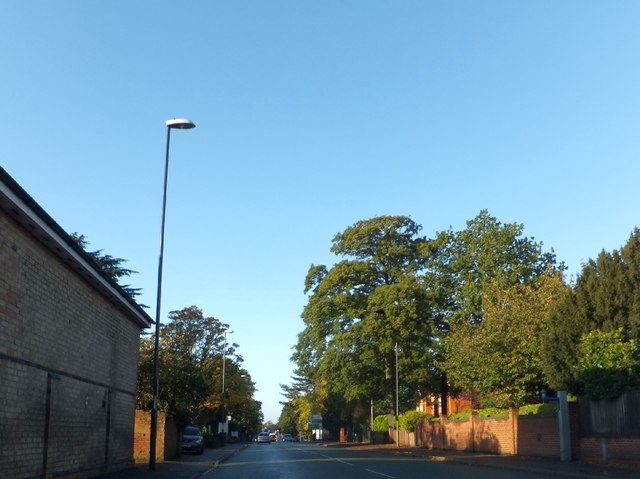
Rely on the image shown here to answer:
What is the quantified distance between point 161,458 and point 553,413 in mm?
18140

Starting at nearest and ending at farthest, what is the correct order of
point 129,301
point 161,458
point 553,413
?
point 129,301 < point 553,413 < point 161,458

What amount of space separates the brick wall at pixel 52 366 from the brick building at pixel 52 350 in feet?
0.07

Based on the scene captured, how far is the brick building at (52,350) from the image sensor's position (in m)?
13.6

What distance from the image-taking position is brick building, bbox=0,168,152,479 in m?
13.6

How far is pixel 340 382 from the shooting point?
5344 cm

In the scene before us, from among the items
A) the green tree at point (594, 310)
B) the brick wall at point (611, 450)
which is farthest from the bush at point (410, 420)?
the brick wall at point (611, 450)

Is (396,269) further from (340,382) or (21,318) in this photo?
(21,318)

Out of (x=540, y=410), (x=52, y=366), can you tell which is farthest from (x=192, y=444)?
(x=52, y=366)

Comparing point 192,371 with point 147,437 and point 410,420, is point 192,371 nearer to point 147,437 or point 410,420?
point 147,437

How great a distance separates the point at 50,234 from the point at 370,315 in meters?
38.9

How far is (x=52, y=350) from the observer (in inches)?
649

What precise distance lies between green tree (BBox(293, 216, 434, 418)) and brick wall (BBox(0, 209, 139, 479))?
97.4ft

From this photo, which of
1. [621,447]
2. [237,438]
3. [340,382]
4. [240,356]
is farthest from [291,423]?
[621,447]

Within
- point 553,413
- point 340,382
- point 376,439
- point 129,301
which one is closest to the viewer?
point 129,301
